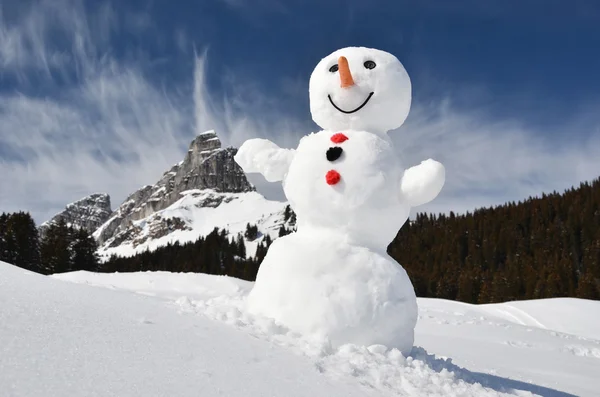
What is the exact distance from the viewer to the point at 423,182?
14.6ft

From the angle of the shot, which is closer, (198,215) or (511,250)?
(511,250)

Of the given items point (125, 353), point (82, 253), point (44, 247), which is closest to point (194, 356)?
point (125, 353)

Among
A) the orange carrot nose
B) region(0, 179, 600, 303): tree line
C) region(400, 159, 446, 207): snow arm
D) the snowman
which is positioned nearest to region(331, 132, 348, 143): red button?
the snowman

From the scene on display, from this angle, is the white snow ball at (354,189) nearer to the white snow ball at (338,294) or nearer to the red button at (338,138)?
the red button at (338,138)

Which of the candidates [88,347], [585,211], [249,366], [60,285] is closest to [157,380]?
[88,347]

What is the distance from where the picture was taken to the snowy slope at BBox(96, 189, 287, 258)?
160250 mm

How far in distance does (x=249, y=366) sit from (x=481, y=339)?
7664 millimetres

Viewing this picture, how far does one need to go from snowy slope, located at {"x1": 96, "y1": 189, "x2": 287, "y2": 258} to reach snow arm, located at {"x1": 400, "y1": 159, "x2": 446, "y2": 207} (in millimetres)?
149221

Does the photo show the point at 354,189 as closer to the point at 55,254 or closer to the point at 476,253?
the point at 55,254

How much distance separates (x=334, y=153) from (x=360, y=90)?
0.76 metres

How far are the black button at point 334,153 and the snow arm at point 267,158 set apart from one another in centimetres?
62

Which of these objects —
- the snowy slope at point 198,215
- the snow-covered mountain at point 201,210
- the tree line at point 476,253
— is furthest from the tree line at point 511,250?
the snowy slope at point 198,215

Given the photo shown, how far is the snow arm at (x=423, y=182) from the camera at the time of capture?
4.44 meters

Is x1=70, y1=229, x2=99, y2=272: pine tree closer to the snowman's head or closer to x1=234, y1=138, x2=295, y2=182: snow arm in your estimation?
x1=234, y1=138, x2=295, y2=182: snow arm
